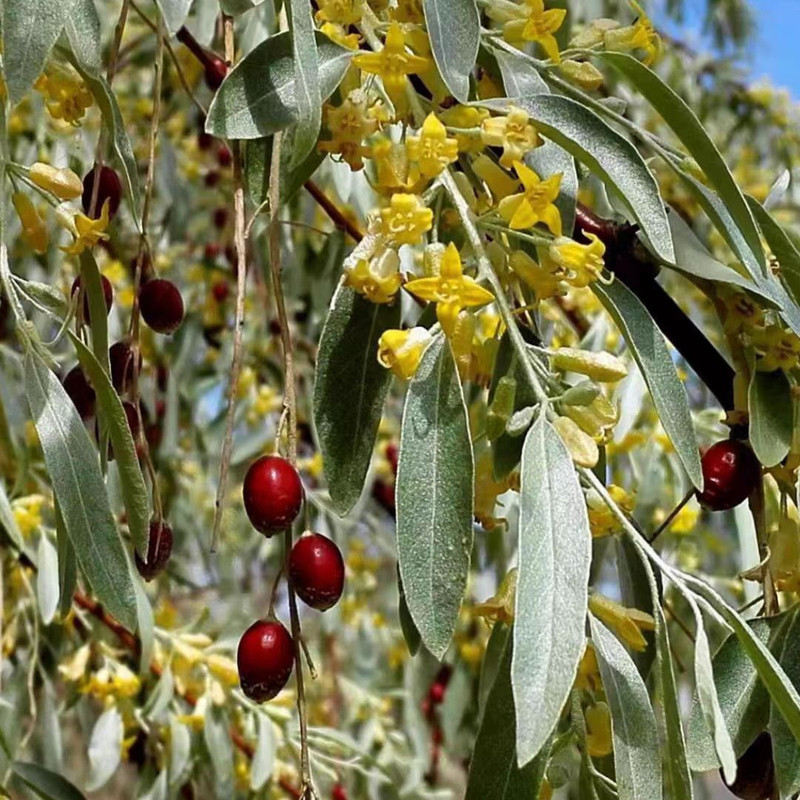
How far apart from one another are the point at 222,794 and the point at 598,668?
3.39 ft

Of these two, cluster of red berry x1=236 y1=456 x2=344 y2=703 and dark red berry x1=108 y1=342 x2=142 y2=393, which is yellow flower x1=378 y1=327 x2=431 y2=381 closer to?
cluster of red berry x1=236 y1=456 x2=344 y2=703

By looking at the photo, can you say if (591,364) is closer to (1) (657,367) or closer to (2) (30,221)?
(1) (657,367)

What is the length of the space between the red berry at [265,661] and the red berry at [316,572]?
Answer: 0.03m

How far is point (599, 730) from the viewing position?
64 centimetres

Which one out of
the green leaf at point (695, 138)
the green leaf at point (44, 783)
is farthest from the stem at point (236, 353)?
the green leaf at point (44, 783)

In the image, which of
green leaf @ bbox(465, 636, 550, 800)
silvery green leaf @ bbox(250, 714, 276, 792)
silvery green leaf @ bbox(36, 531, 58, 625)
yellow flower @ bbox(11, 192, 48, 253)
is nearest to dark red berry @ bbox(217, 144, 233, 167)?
silvery green leaf @ bbox(36, 531, 58, 625)

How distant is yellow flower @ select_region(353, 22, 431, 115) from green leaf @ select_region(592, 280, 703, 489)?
147mm

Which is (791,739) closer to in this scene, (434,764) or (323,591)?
(323,591)

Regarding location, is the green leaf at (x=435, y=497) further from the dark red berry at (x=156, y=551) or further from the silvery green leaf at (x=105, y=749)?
the silvery green leaf at (x=105, y=749)

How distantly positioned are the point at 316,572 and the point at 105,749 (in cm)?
88

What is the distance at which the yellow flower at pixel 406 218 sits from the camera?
603 millimetres

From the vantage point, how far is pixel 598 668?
2.05 feet

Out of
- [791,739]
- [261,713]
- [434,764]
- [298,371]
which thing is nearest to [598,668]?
[791,739]

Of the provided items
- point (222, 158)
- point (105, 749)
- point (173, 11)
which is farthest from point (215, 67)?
point (222, 158)
